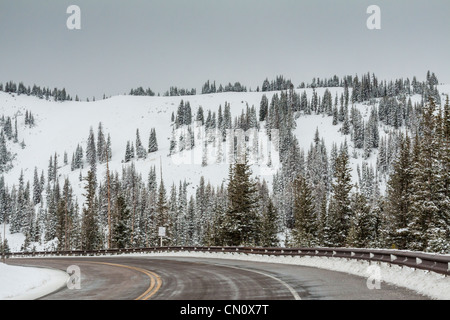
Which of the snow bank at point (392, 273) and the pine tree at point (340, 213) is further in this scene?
the pine tree at point (340, 213)

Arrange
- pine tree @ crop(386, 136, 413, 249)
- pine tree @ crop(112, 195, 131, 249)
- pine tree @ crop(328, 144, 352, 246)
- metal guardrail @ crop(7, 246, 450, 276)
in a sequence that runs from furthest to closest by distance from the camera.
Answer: pine tree @ crop(112, 195, 131, 249) → pine tree @ crop(328, 144, 352, 246) → pine tree @ crop(386, 136, 413, 249) → metal guardrail @ crop(7, 246, 450, 276)

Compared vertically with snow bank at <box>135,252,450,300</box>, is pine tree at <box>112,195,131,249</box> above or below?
below

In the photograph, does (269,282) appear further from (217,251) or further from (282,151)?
(282,151)

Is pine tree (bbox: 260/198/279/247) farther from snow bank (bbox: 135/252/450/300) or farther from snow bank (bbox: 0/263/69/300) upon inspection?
snow bank (bbox: 0/263/69/300)

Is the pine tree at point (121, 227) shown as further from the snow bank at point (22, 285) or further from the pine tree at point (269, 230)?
the snow bank at point (22, 285)

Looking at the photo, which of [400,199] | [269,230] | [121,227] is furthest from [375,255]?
[121,227]

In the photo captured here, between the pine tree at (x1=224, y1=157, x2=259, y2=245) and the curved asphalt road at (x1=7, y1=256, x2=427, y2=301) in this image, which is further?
the pine tree at (x1=224, y1=157, x2=259, y2=245)

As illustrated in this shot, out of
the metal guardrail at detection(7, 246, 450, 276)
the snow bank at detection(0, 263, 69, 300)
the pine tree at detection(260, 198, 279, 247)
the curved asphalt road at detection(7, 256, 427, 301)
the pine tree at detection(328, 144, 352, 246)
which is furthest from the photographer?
the pine tree at detection(260, 198, 279, 247)

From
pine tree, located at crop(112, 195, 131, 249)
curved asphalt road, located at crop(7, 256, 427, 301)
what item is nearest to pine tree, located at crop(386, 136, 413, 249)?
curved asphalt road, located at crop(7, 256, 427, 301)

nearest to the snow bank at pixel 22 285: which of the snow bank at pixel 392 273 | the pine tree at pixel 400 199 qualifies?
the snow bank at pixel 392 273

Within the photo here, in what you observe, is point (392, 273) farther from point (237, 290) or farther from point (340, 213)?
point (340, 213)

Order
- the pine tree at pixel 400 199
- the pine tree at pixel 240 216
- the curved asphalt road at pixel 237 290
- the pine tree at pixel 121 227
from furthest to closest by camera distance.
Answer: the pine tree at pixel 121 227 → the pine tree at pixel 240 216 → the pine tree at pixel 400 199 → the curved asphalt road at pixel 237 290

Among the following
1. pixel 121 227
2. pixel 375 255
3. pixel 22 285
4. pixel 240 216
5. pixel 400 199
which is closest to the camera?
pixel 22 285
